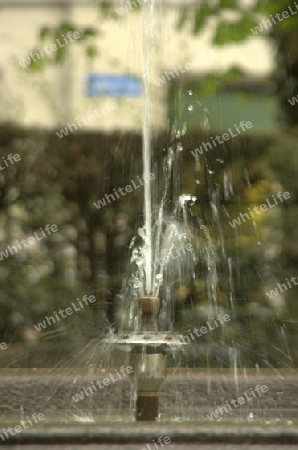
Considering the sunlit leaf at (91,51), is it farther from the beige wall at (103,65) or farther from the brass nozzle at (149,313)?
the brass nozzle at (149,313)

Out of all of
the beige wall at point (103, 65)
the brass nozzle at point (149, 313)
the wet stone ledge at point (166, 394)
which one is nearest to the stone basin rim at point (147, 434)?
the brass nozzle at point (149, 313)

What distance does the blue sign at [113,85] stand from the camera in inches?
283

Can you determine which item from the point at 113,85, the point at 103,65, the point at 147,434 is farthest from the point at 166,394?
the point at 103,65

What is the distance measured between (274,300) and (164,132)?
1.78 metres

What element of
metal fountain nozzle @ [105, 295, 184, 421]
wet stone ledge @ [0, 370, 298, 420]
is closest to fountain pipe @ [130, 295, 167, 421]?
metal fountain nozzle @ [105, 295, 184, 421]

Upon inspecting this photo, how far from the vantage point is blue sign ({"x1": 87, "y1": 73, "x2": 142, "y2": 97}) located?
7.19 meters

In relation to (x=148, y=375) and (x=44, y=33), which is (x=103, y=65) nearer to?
(x=44, y=33)

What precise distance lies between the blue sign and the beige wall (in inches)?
2.6

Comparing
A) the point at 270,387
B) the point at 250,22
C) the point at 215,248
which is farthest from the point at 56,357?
the point at 250,22

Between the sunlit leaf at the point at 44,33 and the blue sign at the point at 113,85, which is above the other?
the sunlit leaf at the point at 44,33

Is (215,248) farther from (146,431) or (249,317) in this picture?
(146,431)

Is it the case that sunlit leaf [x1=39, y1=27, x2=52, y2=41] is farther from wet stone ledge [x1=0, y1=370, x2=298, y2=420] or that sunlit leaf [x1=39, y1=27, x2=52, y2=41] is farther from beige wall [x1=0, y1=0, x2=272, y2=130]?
wet stone ledge [x1=0, y1=370, x2=298, y2=420]

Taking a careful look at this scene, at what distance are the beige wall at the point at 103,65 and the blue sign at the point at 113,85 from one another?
2.6 inches

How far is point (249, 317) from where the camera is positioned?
20.5 feet
